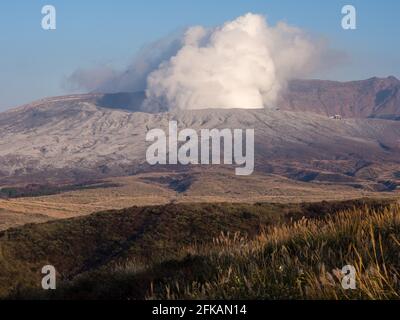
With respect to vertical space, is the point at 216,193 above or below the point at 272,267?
above

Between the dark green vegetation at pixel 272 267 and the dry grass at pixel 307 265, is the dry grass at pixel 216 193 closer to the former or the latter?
the dark green vegetation at pixel 272 267

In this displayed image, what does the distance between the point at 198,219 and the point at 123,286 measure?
29493 mm

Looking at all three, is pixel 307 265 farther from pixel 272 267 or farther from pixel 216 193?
pixel 216 193

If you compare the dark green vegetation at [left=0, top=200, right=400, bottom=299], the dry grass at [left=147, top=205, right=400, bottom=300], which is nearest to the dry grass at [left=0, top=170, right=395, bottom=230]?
the dark green vegetation at [left=0, top=200, right=400, bottom=299]

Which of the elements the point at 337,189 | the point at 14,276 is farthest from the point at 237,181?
the point at 14,276

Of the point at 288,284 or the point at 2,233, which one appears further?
the point at 2,233

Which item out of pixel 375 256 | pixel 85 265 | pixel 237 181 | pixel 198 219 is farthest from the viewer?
pixel 237 181

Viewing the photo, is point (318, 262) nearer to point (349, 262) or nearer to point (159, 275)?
point (349, 262)

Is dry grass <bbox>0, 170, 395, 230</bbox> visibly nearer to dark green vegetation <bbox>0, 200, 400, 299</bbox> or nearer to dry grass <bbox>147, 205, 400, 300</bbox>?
dark green vegetation <bbox>0, 200, 400, 299</bbox>

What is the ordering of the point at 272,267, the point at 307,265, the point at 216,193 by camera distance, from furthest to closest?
the point at 216,193 → the point at 272,267 → the point at 307,265

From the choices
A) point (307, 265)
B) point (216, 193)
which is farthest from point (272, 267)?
point (216, 193)

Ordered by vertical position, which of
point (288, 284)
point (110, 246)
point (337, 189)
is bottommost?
point (288, 284)

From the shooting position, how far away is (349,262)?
8742 millimetres

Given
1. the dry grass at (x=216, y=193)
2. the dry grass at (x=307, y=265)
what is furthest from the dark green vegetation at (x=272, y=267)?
the dry grass at (x=216, y=193)
